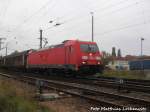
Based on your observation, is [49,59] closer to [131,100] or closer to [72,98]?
[72,98]

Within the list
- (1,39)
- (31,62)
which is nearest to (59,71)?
(31,62)

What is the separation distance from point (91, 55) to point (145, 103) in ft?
48.4

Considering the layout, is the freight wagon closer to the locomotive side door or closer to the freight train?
the freight train

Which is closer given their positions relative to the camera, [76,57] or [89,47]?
[76,57]

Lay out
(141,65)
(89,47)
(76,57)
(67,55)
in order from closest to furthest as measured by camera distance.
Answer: (76,57) < (67,55) < (89,47) < (141,65)

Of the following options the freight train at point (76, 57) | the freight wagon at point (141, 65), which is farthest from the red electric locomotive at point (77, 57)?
the freight wagon at point (141, 65)

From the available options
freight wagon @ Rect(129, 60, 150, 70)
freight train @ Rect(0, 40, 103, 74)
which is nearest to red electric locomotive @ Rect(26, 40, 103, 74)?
freight train @ Rect(0, 40, 103, 74)

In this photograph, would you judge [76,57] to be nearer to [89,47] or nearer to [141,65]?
[89,47]

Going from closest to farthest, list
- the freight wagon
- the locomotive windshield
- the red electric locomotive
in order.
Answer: the red electric locomotive → the locomotive windshield → the freight wagon

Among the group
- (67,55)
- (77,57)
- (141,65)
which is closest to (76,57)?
(77,57)

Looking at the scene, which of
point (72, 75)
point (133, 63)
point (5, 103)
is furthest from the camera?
point (133, 63)

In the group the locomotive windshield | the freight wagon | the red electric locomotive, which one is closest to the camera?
the red electric locomotive

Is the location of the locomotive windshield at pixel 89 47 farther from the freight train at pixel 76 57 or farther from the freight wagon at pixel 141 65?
the freight wagon at pixel 141 65

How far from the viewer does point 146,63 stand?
57.7 m
